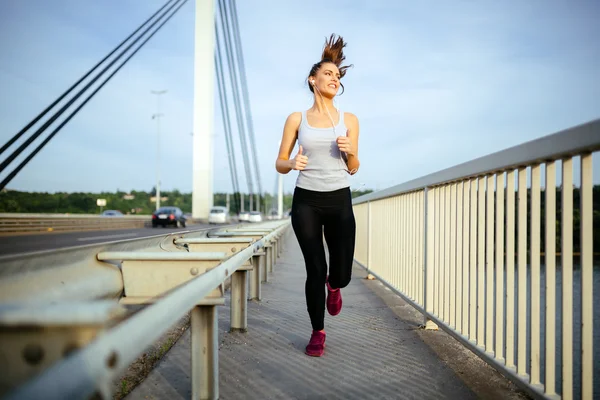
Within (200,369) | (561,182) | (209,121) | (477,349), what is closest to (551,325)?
(561,182)

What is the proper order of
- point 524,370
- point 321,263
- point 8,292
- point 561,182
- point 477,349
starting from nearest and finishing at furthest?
1. point 8,292
2. point 561,182
3. point 524,370
4. point 477,349
5. point 321,263

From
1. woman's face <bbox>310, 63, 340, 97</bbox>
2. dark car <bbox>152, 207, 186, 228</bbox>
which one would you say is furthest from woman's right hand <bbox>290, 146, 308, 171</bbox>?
dark car <bbox>152, 207, 186, 228</bbox>

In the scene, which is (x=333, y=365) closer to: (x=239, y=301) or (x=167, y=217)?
(x=239, y=301)

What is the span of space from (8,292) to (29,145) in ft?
15.1

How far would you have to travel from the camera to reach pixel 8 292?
1.20 metres

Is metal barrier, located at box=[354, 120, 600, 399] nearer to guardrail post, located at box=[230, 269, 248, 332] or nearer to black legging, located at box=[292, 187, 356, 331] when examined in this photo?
black legging, located at box=[292, 187, 356, 331]

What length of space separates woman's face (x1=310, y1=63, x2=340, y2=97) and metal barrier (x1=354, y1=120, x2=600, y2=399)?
2.96 ft

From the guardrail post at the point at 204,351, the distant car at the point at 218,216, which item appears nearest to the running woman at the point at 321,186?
the guardrail post at the point at 204,351

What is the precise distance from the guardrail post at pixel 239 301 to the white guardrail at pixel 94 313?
89 cm

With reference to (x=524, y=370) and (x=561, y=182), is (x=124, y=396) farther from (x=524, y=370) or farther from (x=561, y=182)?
(x=561, y=182)

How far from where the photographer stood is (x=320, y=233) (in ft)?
10.3

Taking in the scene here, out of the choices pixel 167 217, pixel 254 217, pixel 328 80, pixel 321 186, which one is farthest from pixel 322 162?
pixel 254 217

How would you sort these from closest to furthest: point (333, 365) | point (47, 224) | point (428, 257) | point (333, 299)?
point (333, 365), point (333, 299), point (428, 257), point (47, 224)

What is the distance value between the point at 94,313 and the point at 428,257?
10.00ft
